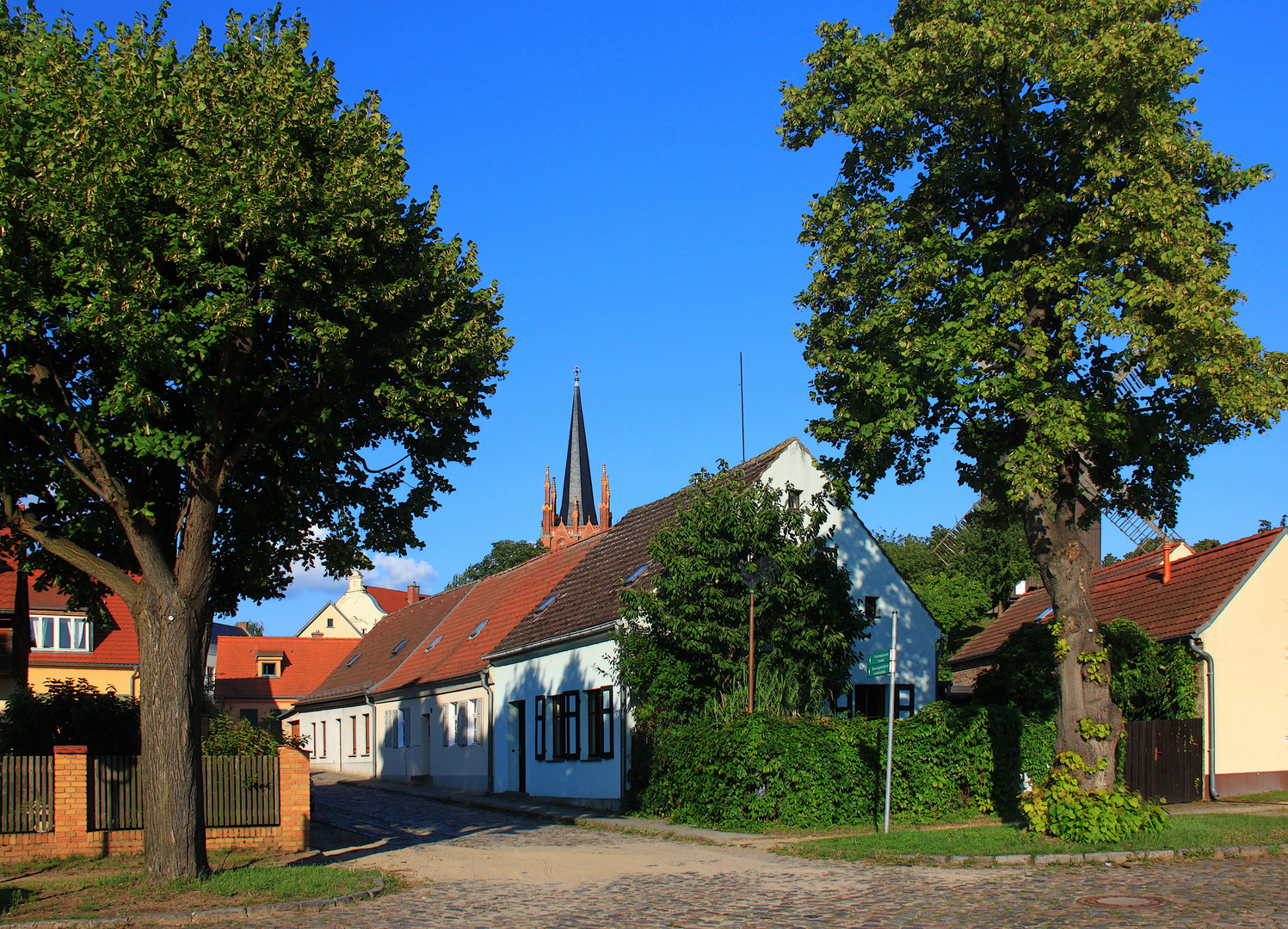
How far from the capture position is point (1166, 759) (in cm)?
2084

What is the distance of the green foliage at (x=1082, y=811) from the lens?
14258 millimetres

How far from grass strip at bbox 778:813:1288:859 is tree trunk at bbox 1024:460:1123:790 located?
110 cm

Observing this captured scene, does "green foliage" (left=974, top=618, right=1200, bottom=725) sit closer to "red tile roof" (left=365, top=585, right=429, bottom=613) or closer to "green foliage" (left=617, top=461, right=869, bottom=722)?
"green foliage" (left=617, top=461, right=869, bottom=722)

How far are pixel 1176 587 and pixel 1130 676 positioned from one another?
4.13 m

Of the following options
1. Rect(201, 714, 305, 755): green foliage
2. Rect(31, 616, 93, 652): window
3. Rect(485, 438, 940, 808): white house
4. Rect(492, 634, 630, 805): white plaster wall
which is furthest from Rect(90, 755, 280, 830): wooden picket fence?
Rect(31, 616, 93, 652): window

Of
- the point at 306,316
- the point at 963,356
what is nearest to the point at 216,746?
the point at 306,316

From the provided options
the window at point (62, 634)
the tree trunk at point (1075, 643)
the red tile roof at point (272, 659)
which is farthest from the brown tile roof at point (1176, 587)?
the red tile roof at point (272, 659)

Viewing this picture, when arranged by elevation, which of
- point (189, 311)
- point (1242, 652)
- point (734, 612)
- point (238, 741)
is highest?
point (189, 311)

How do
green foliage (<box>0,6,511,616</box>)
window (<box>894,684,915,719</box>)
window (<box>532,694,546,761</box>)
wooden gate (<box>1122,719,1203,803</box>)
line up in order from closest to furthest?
green foliage (<box>0,6,511,616</box>) → wooden gate (<box>1122,719,1203,803</box>) → window (<box>894,684,915,719</box>) → window (<box>532,694,546,761</box>)

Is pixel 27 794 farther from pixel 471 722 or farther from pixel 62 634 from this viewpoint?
pixel 62 634

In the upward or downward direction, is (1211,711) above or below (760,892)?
above

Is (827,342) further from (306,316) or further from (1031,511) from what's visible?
(306,316)

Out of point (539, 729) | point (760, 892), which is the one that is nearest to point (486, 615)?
point (539, 729)

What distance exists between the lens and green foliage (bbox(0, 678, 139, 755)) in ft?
56.0
